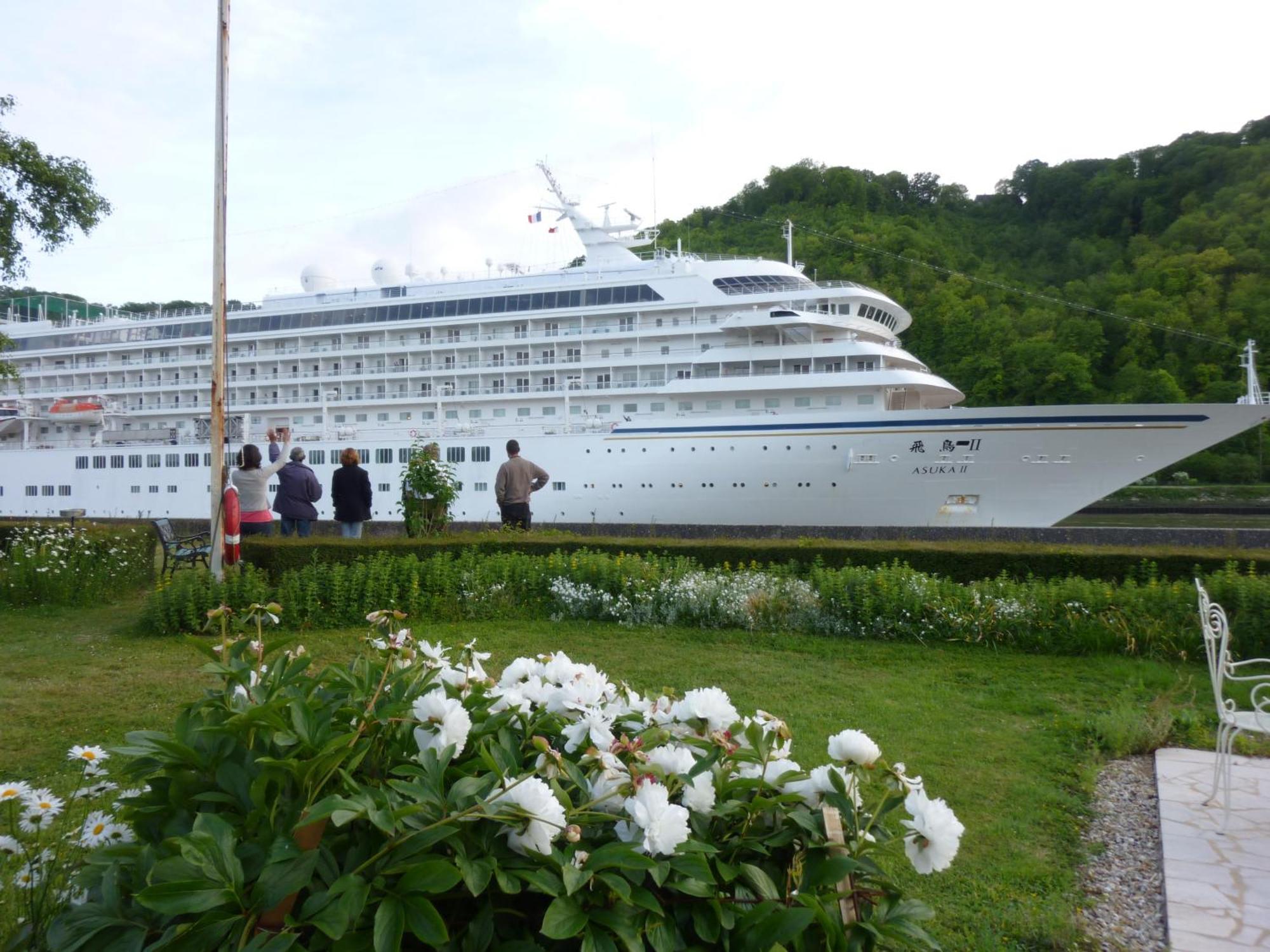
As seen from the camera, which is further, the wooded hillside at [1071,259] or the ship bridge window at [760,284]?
the wooded hillside at [1071,259]

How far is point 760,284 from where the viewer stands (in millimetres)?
21703

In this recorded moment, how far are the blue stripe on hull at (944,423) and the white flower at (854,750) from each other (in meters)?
17.2

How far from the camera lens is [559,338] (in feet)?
76.4

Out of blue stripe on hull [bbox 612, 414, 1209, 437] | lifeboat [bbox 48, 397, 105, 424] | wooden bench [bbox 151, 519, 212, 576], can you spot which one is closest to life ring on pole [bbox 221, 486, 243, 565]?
wooden bench [bbox 151, 519, 212, 576]

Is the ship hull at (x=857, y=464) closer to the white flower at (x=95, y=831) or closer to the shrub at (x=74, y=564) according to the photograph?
the shrub at (x=74, y=564)

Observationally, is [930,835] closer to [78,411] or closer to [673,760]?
[673,760]

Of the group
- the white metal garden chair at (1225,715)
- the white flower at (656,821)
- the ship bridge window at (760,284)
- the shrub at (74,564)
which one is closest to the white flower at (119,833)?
the white flower at (656,821)

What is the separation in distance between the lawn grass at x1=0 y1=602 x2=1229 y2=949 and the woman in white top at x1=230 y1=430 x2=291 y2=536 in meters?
1.71

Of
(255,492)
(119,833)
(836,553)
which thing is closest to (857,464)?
(836,553)

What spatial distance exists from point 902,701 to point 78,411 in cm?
3207

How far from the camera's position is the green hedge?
816cm

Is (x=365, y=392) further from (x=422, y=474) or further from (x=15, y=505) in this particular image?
(x=422, y=474)

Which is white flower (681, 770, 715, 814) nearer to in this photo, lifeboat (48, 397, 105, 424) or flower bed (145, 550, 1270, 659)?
flower bed (145, 550, 1270, 659)

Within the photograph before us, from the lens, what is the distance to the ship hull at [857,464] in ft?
56.1
